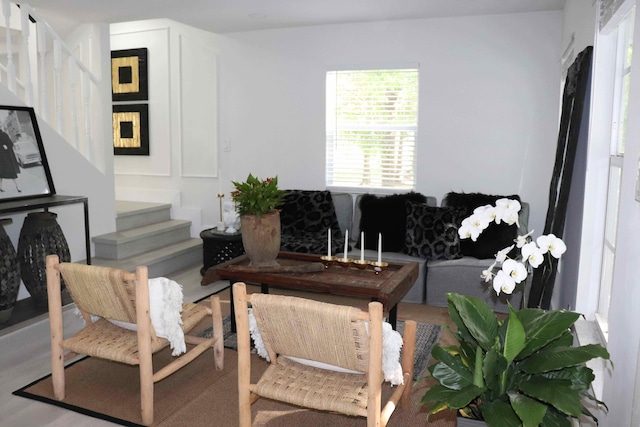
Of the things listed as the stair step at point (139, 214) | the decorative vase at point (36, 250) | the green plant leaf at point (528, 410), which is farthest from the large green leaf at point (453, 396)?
the stair step at point (139, 214)

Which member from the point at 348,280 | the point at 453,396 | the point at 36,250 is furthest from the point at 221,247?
the point at 453,396

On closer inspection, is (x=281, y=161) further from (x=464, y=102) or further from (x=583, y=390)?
(x=583, y=390)

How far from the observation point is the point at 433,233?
182 inches

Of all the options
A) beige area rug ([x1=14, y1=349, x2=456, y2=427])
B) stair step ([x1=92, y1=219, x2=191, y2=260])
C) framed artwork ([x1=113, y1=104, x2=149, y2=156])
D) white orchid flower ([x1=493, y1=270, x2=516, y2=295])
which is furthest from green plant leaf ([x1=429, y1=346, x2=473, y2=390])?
framed artwork ([x1=113, y1=104, x2=149, y2=156])

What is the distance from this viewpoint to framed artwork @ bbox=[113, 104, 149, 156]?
6535 mm

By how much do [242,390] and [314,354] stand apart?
39 cm

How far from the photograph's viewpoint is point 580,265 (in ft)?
9.09

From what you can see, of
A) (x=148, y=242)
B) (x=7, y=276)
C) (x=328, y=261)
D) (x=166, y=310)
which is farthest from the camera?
(x=148, y=242)

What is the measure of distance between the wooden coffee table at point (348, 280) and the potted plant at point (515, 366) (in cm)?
131

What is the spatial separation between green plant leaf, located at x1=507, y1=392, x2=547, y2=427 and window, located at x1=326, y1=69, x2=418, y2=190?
4004 millimetres

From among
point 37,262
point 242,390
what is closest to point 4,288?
point 37,262

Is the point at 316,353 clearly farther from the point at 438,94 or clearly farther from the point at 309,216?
the point at 438,94

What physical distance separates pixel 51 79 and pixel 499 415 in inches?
231

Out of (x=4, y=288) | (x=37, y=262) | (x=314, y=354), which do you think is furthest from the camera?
(x=37, y=262)
